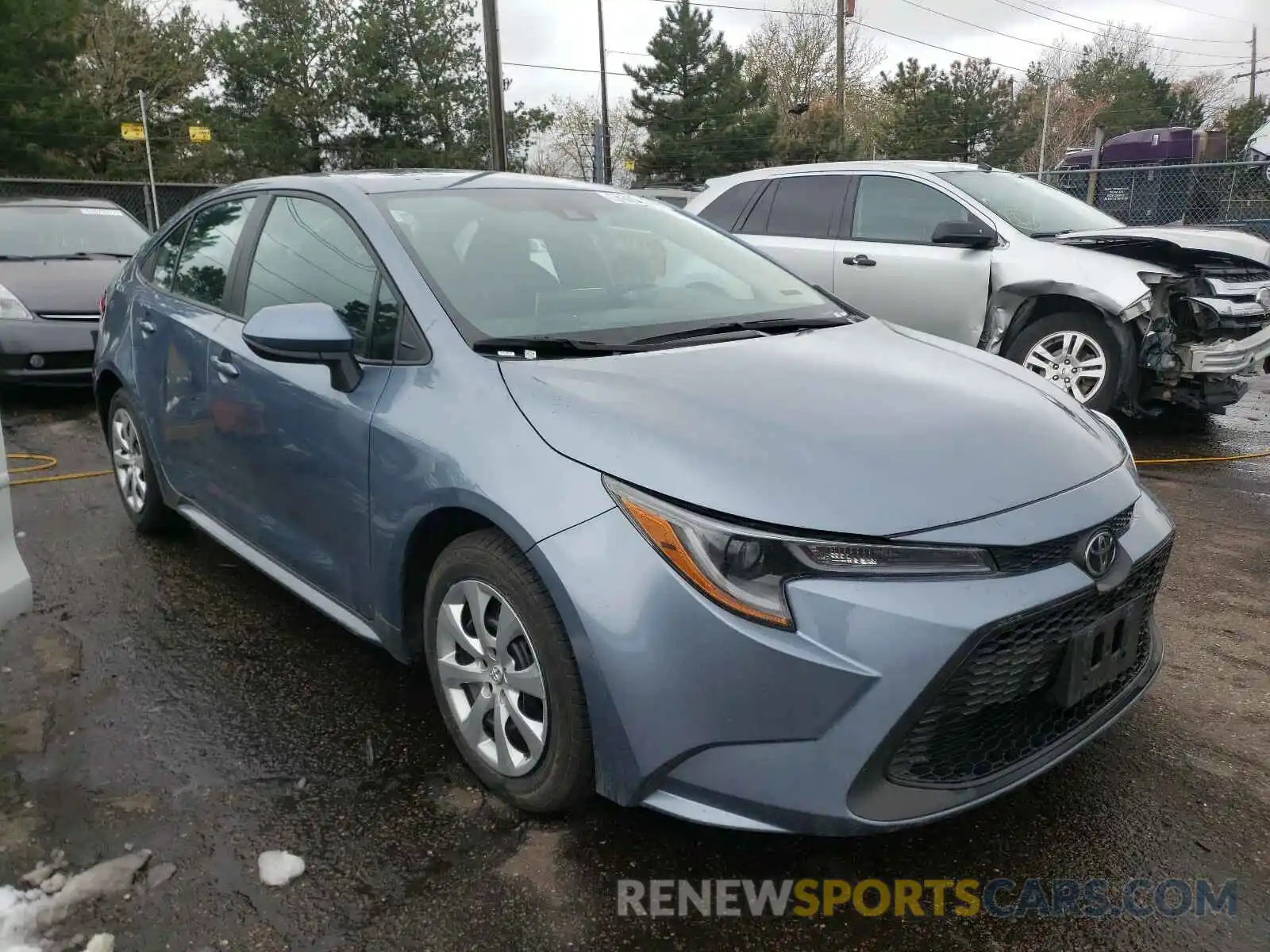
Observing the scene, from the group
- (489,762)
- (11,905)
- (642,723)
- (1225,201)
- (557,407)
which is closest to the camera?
(642,723)

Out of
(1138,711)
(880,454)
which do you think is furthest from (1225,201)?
(880,454)

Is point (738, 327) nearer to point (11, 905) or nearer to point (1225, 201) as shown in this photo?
point (11, 905)

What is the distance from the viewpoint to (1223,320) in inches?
228

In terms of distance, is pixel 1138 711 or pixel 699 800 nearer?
pixel 699 800

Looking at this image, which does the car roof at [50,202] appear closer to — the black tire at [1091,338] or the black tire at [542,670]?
the black tire at [1091,338]

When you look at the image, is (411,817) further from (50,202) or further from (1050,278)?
(50,202)

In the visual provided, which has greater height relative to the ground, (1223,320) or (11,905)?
(1223,320)

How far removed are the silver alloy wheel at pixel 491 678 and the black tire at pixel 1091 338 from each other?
457cm

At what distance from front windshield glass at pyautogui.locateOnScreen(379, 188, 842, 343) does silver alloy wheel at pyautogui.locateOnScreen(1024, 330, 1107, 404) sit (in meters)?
3.32

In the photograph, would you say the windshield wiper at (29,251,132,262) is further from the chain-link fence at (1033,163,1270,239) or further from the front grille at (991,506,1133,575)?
the chain-link fence at (1033,163,1270,239)

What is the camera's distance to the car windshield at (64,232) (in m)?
7.96

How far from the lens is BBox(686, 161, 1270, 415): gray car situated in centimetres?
584

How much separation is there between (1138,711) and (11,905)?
289 cm

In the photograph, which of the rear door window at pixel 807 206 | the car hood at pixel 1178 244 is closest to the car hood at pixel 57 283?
the rear door window at pixel 807 206
